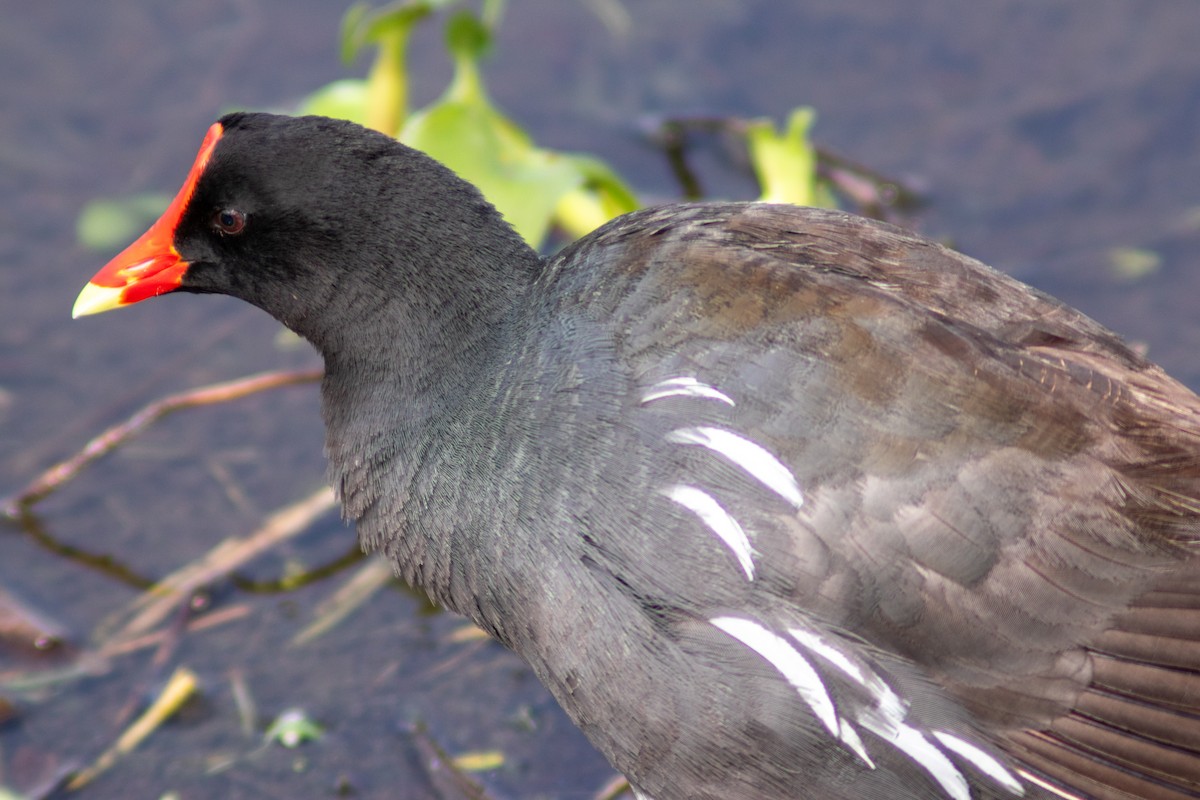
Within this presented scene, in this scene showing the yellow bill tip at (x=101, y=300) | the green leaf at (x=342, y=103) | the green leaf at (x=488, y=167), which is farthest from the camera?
the green leaf at (x=342, y=103)

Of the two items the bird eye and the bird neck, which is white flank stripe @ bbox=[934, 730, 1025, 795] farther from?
the bird eye

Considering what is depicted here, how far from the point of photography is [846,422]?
2686mm

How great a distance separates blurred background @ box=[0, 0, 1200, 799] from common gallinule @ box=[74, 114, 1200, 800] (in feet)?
3.20

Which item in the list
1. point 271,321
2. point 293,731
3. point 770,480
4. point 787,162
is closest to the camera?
point 770,480

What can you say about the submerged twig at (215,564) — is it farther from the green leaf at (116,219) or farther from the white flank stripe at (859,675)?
the white flank stripe at (859,675)

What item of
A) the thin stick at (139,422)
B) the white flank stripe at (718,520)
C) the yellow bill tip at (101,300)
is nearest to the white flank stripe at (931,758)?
the white flank stripe at (718,520)

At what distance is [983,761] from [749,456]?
2.38 feet

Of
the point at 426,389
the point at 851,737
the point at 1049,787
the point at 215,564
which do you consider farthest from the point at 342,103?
the point at 1049,787

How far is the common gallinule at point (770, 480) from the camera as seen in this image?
8.70 feet

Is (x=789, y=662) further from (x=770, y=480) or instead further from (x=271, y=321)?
(x=271, y=321)

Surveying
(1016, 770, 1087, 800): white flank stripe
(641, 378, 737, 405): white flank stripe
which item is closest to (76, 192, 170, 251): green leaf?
(641, 378, 737, 405): white flank stripe

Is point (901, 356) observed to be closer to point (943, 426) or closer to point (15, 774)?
point (943, 426)

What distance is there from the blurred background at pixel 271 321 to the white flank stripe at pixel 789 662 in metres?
1.20

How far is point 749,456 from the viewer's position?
2707mm
